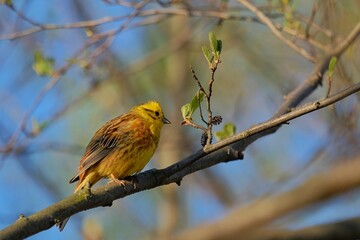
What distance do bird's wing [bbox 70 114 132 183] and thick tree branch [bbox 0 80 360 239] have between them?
1252 millimetres

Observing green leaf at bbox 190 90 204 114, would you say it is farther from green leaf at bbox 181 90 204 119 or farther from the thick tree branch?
the thick tree branch

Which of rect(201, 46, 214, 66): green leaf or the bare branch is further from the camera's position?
the bare branch

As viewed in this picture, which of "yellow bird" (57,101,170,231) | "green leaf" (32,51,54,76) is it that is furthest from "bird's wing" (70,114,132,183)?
"green leaf" (32,51,54,76)

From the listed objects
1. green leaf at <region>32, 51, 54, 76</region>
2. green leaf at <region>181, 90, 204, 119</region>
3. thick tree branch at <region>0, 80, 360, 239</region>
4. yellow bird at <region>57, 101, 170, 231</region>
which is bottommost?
thick tree branch at <region>0, 80, 360, 239</region>

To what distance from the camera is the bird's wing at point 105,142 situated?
5.13 meters

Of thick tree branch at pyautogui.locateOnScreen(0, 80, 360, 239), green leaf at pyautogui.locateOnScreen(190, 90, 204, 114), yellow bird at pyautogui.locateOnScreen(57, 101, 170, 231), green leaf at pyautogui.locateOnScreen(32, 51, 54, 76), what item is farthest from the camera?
green leaf at pyautogui.locateOnScreen(32, 51, 54, 76)

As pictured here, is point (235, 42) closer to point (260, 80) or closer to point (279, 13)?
point (260, 80)

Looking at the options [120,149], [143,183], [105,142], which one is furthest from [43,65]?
[143,183]

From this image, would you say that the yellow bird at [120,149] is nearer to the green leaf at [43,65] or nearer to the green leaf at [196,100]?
the green leaf at [43,65]

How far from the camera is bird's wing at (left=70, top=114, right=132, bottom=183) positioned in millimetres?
5133

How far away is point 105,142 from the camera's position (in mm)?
5348

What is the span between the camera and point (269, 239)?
11.0ft

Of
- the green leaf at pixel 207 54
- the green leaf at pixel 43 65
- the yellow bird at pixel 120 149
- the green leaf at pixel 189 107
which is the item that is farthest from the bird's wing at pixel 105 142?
the green leaf at pixel 207 54

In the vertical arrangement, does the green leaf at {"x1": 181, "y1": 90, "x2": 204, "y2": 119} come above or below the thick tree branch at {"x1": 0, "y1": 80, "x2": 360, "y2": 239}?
above
